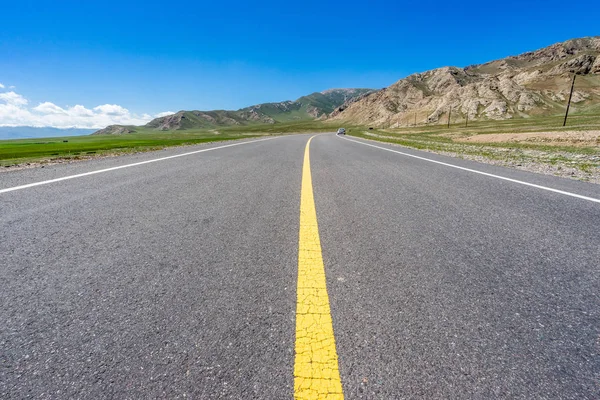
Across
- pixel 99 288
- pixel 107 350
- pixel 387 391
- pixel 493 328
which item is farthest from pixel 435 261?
pixel 99 288

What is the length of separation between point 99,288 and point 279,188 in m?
3.27

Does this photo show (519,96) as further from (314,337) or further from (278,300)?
(314,337)

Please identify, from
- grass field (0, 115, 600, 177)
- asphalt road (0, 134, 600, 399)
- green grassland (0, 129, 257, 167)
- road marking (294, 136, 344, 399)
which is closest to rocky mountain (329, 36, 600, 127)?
grass field (0, 115, 600, 177)

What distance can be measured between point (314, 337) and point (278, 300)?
37 cm

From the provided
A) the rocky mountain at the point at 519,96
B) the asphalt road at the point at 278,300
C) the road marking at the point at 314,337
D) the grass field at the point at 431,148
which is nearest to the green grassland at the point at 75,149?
the grass field at the point at 431,148

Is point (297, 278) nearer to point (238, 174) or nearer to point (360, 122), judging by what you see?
point (238, 174)

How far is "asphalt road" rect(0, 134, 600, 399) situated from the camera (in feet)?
3.91

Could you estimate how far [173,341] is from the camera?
1385 millimetres

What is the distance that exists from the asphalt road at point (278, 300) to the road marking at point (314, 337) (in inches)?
1.9

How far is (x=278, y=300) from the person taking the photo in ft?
5.62

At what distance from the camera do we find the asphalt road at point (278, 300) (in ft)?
3.91

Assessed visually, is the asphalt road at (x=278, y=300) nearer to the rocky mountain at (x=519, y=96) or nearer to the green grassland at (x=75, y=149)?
the green grassland at (x=75, y=149)

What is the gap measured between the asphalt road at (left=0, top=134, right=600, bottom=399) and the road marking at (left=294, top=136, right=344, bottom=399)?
48mm

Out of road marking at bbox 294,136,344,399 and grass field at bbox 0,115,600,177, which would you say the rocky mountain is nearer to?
grass field at bbox 0,115,600,177
